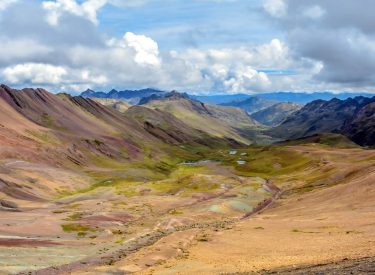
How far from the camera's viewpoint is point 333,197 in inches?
4828

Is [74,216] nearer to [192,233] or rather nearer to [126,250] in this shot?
[192,233]

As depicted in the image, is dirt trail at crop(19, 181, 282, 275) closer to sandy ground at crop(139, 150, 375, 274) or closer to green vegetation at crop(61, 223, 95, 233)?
sandy ground at crop(139, 150, 375, 274)

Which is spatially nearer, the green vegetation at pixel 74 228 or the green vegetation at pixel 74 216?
the green vegetation at pixel 74 228

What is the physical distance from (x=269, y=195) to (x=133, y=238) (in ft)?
257

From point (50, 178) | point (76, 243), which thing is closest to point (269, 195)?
point (50, 178)

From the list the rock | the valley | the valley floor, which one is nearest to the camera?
the valley floor

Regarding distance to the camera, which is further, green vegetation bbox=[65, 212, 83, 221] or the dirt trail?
green vegetation bbox=[65, 212, 83, 221]

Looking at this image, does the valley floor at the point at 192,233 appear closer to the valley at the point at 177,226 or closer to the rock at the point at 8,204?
the valley at the point at 177,226

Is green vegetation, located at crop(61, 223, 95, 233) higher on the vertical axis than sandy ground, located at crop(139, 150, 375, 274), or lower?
lower

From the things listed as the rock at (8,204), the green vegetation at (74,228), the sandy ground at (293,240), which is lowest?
the green vegetation at (74,228)

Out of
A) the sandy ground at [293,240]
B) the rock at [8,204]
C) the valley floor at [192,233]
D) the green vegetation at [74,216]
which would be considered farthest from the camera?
the rock at [8,204]

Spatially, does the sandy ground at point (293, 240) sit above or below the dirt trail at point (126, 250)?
above

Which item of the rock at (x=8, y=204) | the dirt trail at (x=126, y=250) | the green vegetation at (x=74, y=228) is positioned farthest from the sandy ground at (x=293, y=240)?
the rock at (x=8, y=204)

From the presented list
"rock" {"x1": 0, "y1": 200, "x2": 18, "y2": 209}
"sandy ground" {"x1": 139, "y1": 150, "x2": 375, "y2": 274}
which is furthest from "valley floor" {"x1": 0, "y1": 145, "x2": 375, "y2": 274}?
"rock" {"x1": 0, "y1": 200, "x2": 18, "y2": 209}
